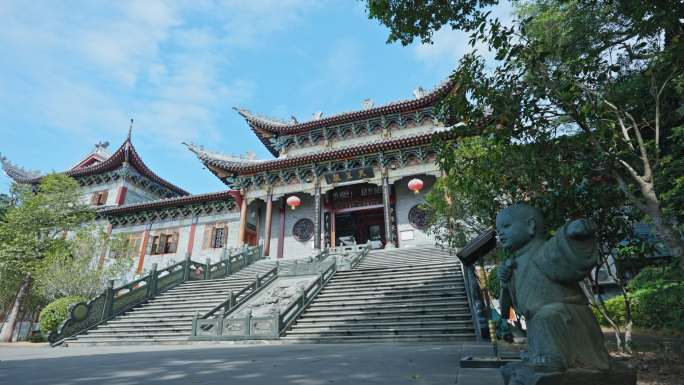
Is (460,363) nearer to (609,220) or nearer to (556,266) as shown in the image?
(556,266)

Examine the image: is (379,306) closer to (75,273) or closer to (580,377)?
(580,377)

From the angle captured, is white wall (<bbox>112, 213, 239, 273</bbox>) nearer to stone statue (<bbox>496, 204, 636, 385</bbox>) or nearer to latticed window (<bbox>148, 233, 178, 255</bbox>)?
latticed window (<bbox>148, 233, 178, 255</bbox>)

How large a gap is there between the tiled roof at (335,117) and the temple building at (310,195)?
6 centimetres

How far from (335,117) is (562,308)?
1948 cm

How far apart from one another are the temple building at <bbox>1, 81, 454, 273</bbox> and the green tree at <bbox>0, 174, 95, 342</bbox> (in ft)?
8.61

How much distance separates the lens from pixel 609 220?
5152 mm

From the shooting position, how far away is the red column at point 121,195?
24.6 meters

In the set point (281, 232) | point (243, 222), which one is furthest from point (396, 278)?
point (243, 222)

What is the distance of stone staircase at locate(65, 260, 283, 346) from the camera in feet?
31.6

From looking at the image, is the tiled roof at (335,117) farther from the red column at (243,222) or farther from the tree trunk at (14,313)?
the tree trunk at (14,313)

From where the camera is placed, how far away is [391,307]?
342 inches

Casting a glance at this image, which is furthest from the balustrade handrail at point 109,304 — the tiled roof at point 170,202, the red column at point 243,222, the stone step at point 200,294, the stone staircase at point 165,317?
the tiled roof at point 170,202

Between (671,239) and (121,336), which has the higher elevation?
(671,239)

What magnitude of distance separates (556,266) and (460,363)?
2.44 m
